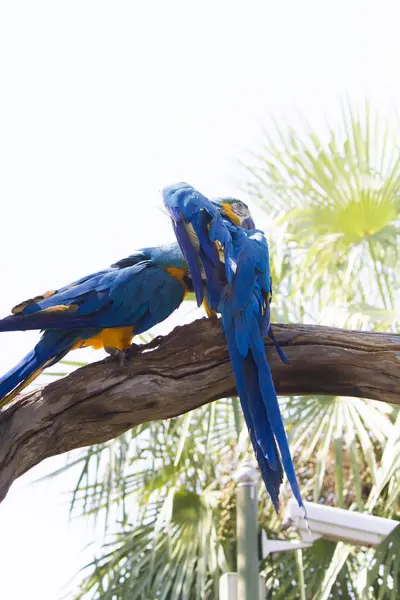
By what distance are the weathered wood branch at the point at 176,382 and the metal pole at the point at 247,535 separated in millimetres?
1078

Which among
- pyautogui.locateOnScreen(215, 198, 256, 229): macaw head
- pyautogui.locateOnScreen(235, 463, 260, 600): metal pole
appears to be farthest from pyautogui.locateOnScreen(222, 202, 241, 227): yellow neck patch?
pyautogui.locateOnScreen(235, 463, 260, 600): metal pole

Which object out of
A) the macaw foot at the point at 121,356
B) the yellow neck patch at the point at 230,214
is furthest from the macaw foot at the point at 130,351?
the yellow neck patch at the point at 230,214

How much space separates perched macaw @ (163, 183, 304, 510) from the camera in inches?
65.2

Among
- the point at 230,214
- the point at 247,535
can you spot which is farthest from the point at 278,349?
the point at 247,535

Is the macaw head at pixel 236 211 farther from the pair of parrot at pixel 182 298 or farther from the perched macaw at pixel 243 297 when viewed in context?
the perched macaw at pixel 243 297

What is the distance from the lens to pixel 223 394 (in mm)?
1942

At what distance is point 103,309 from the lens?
1.97m

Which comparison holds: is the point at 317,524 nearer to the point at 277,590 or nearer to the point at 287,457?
the point at 277,590

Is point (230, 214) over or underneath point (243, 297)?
over

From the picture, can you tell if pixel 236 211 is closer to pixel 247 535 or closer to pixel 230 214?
pixel 230 214

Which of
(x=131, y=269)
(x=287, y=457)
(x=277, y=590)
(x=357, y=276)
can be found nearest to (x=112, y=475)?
(x=277, y=590)

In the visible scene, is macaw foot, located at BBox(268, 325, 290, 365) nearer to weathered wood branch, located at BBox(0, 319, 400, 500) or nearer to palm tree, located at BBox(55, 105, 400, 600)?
weathered wood branch, located at BBox(0, 319, 400, 500)

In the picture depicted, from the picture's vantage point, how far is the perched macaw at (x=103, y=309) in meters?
1.88

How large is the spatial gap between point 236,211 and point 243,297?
0.50m
